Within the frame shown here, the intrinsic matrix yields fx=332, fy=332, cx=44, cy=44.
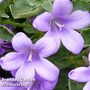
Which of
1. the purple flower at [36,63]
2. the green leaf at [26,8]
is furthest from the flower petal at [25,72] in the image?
the green leaf at [26,8]

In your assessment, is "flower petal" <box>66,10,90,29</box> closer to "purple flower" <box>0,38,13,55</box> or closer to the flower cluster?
the flower cluster

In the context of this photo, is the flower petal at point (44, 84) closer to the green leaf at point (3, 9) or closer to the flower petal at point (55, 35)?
the flower petal at point (55, 35)

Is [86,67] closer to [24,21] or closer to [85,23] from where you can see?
[85,23]

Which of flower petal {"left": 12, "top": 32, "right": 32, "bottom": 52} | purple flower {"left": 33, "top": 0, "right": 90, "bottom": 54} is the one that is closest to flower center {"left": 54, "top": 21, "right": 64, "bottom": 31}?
purple flower {"left": 33, "top": 0, "right": 90, "bottom": 54}

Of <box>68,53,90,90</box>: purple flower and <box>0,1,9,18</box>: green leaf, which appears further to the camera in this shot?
<box>0,1,9,18</box>: green leaf

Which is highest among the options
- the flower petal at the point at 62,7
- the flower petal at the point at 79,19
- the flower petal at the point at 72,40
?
the flower petal at the point at 62,7

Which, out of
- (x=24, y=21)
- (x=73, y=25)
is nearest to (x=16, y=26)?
(x=24, y=21)
